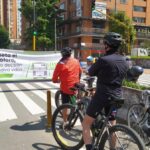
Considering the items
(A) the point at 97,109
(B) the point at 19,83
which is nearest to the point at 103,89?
(A) the point at 97,109

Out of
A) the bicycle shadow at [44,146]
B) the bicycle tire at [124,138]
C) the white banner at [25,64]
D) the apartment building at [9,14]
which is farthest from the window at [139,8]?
the apartment building at [9,14]

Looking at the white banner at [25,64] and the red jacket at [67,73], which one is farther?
the white banner at [25,64]

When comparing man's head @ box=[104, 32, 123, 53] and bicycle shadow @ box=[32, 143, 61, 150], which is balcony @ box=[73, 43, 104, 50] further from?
man's head @ box=[104, 32, 123, 53]

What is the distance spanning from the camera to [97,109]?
4.65 metres

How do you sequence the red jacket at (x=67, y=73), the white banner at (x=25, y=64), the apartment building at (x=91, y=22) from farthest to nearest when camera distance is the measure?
the apartment building at (x=91, y=22)
the white banner at (x=25, y=64)
the red jacket at (x=67, y=73)

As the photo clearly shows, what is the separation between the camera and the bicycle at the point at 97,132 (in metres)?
4.31

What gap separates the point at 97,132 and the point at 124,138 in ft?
1.85

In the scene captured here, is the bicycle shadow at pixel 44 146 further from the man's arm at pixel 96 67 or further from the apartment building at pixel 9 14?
the apartment building at pixel 9 14

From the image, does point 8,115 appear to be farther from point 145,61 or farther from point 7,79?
point 145,61

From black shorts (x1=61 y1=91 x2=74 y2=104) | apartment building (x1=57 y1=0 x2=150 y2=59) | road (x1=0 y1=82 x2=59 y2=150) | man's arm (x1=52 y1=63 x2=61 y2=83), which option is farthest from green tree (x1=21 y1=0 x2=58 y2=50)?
black shorts (x1=61 y1=91 x2=74 y2=104)

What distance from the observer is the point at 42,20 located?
53.8 metres

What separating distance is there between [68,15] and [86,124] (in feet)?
223

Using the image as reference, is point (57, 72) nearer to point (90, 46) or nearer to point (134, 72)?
point (134, 72)

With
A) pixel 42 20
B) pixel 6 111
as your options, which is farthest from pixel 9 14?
pixel 6 111
